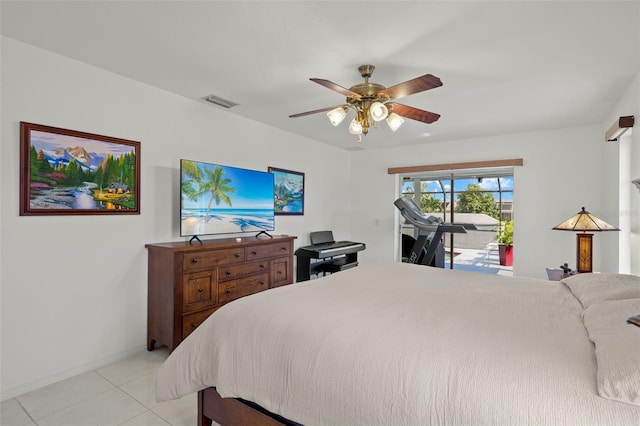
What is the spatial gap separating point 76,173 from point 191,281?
3.95 feet

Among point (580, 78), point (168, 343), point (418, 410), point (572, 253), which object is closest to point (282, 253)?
point (168, 343)

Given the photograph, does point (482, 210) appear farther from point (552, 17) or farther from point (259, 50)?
point (259, 50)

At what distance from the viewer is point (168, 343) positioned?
9.05ft

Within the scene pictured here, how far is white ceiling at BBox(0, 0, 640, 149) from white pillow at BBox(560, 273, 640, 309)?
146cm

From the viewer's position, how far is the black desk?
4.50m

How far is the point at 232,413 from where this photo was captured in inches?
62.5

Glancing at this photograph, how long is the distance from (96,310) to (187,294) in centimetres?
69

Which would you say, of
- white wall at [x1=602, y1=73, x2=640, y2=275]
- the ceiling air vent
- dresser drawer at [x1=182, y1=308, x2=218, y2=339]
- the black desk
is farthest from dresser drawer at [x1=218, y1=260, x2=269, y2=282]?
white wall at [x1=602, y1=73, x2=640, y2=275]

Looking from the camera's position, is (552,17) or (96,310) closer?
(552,17)

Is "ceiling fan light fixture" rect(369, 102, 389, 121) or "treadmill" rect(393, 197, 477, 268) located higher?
"ceiling fan light fixture" rect(369, 102, 389, 121)

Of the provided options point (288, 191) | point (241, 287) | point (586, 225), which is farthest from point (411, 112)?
point (288, 191)

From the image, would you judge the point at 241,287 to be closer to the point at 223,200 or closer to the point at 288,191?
the point at 223,200

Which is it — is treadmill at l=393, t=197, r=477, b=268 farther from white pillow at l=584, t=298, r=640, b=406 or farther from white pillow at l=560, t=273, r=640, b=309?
white pillow at l=584, t=298, r=640, b=406

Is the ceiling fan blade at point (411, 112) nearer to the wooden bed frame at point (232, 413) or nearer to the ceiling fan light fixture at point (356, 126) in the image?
the ceiling fan light fixture at point (356, 126)
